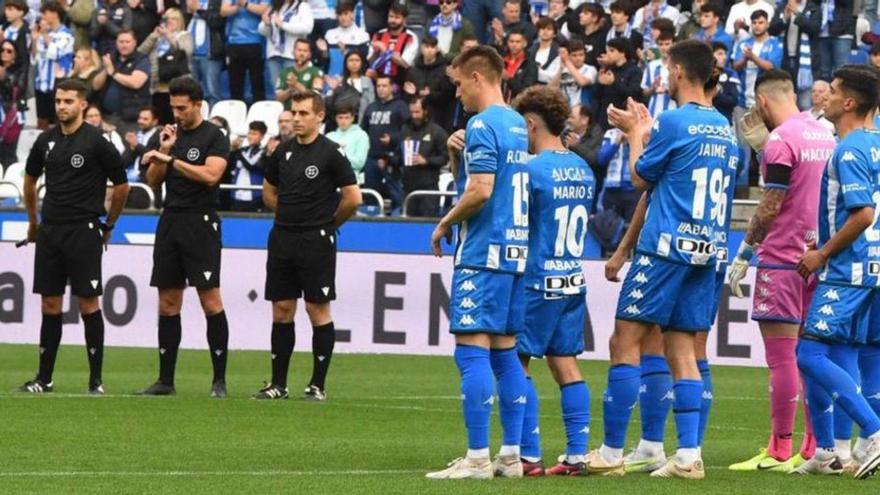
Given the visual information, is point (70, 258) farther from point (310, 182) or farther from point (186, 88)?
point (310, 182)

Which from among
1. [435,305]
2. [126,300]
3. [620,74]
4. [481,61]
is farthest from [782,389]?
[620,74]

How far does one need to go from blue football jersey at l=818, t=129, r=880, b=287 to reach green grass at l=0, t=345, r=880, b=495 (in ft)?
3.73

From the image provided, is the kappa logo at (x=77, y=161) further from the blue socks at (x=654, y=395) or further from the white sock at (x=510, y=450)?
the white sock at (x=510, y=450)

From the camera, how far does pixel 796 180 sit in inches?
444

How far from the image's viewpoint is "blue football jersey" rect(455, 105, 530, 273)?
10.0 m

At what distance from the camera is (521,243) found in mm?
10164

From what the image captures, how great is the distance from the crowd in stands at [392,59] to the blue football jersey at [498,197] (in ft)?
38.1

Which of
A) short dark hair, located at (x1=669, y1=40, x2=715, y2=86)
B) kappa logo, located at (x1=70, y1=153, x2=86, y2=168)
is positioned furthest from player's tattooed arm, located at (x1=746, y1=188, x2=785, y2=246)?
kappa logo, located at (x1=70, y1=153, x2=86, y2=168)

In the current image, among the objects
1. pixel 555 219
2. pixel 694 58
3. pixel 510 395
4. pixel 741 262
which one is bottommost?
pixel 510 395

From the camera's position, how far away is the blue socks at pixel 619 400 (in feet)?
34.6

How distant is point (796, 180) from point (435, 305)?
968 centimetres

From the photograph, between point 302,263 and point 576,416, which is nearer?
point 576,416

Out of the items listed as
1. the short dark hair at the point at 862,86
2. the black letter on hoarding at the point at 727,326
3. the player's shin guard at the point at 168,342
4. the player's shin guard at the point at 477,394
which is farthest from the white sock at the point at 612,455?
the black letter on hoarding at the point at 727,326

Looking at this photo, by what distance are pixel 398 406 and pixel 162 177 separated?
2.56 meters
